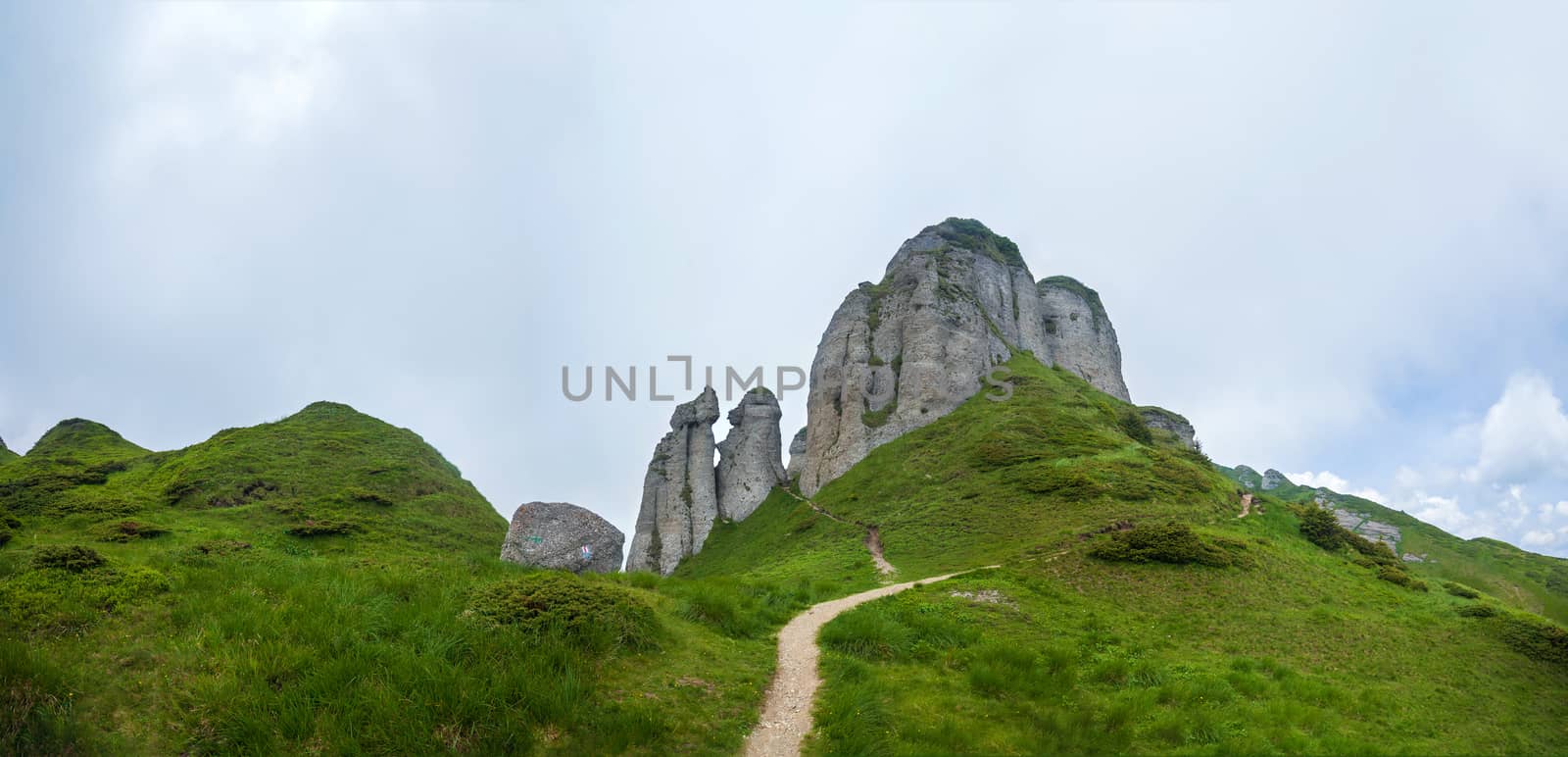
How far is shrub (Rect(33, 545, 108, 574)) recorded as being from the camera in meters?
13.3

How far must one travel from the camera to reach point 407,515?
42594mm

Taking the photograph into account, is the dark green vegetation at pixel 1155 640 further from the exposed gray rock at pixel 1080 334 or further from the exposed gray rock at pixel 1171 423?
the exposed gray rock at pixel 1080 334

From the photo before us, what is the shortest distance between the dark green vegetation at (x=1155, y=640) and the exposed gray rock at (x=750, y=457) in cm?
2966

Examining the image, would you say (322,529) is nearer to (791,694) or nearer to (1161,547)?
(791,694)

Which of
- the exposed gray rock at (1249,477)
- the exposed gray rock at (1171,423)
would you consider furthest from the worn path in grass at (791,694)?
the exposed gray rock at (1249,477)

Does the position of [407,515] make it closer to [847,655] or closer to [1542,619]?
[847,655]

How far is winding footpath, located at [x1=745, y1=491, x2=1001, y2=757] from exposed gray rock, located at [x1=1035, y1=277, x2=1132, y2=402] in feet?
231

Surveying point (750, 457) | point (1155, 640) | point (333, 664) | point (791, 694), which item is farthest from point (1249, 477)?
point (333, 664)

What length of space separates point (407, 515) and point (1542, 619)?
5572 centimetres

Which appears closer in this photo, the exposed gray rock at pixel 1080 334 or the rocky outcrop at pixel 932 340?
the rocky outcrop at pixel 932 340

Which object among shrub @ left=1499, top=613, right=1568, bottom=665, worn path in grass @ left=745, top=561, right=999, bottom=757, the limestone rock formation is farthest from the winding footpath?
the limestone rock formation

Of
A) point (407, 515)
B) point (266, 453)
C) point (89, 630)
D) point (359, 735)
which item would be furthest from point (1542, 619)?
point (266, 453)

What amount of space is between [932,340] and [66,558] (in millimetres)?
60266

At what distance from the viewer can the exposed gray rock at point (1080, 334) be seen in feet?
281
